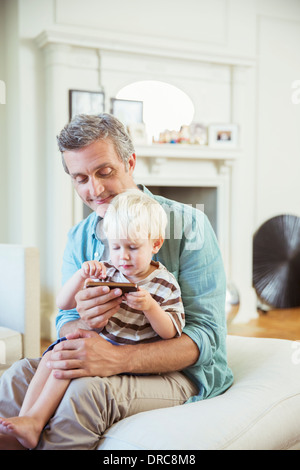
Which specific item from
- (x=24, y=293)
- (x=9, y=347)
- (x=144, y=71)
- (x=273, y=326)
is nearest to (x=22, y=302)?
(x=24, y=293)

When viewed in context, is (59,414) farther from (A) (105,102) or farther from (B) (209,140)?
(B) (209,140)

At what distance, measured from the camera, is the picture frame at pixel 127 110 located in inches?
150

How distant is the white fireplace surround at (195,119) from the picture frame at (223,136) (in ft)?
0.19

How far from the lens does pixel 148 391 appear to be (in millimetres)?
1309

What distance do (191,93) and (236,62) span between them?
1.38 feet

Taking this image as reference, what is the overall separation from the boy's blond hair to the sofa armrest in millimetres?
1143

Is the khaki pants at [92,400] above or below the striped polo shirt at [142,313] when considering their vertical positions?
below

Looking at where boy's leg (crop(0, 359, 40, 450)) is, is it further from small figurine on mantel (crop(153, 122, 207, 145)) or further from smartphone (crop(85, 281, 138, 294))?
→ small figurine on mantel (crop(153, 122, 207, 145))

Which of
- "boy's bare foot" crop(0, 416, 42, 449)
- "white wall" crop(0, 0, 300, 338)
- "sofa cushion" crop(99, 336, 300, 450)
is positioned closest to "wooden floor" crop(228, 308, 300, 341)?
"white wall" crop(0, 0, 300, 338)

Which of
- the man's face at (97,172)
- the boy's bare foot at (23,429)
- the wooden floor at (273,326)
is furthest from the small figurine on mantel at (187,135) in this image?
the boy's bare foot at (23,429)

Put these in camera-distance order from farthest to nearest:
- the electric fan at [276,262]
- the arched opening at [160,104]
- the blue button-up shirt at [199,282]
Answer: the electric fan at [276,262], the arched opening at [160,104], the blue button-up shirt at [199,282]

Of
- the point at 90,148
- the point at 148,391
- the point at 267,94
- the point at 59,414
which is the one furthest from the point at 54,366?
the point at 267,94

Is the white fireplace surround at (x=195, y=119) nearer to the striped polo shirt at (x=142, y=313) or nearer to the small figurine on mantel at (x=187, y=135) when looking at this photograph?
the small figurine on mantel at (x=187, y=135)

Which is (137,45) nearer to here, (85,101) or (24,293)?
(85,101)
